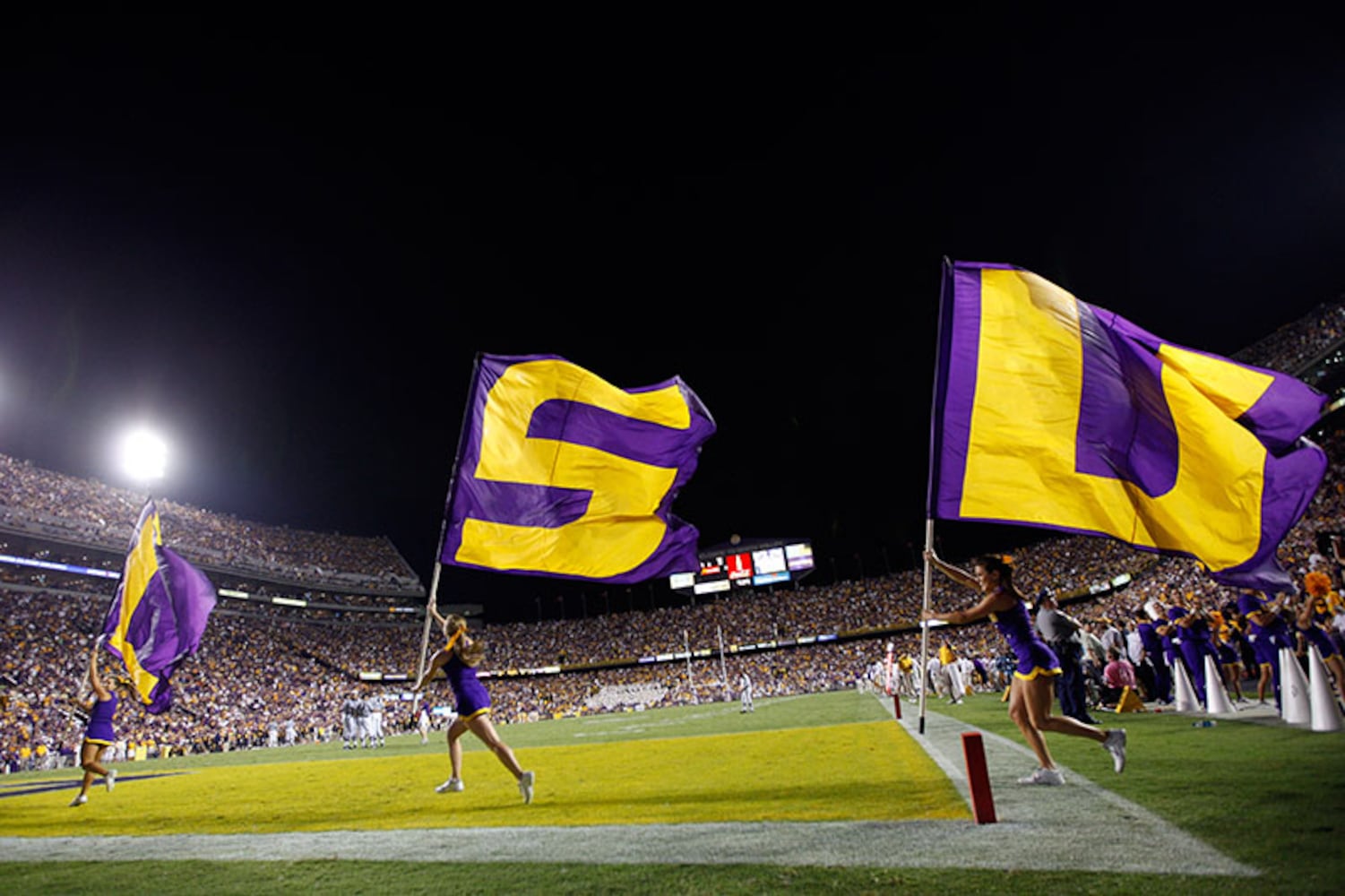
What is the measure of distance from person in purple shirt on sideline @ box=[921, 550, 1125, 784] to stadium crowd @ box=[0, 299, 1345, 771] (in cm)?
1171

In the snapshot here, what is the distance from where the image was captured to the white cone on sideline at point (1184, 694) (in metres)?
12.1

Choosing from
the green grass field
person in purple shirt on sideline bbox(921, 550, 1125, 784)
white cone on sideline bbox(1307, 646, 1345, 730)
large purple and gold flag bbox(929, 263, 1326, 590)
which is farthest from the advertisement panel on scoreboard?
person in purple shirt on sideline bbox(921, 550, 1125, 784)

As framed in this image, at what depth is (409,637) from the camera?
67625 mm

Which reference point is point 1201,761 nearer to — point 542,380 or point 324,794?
point 542,380

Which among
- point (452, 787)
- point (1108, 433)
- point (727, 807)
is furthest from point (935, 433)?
point (452, 787)

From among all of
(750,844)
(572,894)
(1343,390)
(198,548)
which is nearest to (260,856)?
(572,894)

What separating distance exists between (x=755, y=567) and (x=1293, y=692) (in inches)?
2264

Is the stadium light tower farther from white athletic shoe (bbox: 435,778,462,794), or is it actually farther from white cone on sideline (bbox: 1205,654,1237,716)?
white cone on sideline (bbox: 1205,654,1237,716)

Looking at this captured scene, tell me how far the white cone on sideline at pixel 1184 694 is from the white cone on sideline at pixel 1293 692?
10.7ft

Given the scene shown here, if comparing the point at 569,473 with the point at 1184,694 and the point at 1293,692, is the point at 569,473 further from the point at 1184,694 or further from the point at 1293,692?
the point at 1184,694

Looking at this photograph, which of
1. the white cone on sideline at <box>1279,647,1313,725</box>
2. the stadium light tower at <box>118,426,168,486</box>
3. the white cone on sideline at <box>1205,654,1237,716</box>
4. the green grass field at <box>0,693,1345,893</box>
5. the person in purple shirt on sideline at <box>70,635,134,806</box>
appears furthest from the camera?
the stadium light tower at <box>118,426,168,486</box>

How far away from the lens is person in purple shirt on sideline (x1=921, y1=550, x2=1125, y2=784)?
6.15 meters

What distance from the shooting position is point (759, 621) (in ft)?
224

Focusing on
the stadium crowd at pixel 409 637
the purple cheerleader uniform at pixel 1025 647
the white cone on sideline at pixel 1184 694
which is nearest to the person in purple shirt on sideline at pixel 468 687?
the purple cheerleader uniform at pixel 1025 647
